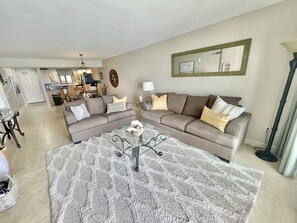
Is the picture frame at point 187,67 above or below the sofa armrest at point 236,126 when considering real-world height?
above

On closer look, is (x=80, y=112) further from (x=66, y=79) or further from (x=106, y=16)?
(x=66, y=79)

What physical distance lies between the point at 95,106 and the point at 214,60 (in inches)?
119

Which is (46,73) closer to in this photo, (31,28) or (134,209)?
(31,28)

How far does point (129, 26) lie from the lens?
2.62 m

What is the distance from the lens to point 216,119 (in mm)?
2191

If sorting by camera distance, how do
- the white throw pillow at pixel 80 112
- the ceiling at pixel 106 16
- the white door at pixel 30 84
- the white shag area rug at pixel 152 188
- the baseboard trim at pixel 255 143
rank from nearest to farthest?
the white shag area rug at pixel 152 188
the ceiling at pixel 106 16
the baseboard trim at pixel 255 143
the white throw pillow at pixel 80 112
the white door at pixel 30 84

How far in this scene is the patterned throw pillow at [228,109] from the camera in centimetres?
217

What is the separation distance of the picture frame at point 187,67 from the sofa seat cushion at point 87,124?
7.58 ft

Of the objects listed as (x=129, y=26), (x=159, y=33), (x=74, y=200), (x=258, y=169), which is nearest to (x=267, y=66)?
(x=258, y=169)

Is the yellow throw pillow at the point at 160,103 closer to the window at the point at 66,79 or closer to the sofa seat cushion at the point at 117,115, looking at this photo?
the sofa seat cushion at the point at 117,115

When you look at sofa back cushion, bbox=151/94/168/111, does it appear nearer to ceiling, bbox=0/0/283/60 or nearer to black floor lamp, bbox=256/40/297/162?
ceiling, bbox=0/0/283/60

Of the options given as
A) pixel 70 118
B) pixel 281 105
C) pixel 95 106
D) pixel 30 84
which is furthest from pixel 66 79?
pixel 281 105

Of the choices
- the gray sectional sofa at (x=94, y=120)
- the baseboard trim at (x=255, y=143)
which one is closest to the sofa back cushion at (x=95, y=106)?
the gray sectional sofa at (x=94, y=120)

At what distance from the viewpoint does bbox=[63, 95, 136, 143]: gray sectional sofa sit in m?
2.79
